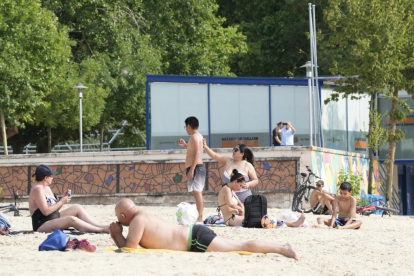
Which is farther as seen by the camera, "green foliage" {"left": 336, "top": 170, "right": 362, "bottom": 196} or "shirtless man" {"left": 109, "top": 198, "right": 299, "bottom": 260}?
"green foliage" {"left": 336, "top": 170, "right": 362, "bottom": 196}

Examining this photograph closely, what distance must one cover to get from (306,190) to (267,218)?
834 cm

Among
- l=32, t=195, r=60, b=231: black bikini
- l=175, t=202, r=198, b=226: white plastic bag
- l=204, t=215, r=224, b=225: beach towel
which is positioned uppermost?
l=32, t=195, r=60, b=231: black bikini

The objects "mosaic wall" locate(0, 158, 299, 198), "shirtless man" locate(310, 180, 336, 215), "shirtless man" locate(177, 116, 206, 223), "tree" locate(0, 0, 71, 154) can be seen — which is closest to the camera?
"shirtless man" locate(177, 116, 206, 223)

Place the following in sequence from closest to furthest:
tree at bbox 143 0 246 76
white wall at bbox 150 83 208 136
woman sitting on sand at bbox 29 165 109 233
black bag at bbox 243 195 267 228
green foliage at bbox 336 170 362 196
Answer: woman sitting on sand at bbox 29 165 109 233, black bag at bbox 243 195 267 228, green foliage at bbox 336 170 362 196, white wall at bbox 150 83 208 136, tree at bbox 143 0 246 76

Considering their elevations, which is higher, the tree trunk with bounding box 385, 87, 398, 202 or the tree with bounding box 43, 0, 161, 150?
the tree with bounding box 43, 0, 161, 150

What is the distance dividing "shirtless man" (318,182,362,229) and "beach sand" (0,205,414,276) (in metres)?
0.53

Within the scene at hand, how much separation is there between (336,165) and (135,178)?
19.6 feet

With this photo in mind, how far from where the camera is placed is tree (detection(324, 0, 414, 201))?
26672mm

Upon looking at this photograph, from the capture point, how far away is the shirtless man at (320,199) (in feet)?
60.7

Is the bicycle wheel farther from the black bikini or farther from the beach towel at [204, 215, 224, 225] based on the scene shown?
the black bikini

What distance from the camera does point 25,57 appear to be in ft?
94.2

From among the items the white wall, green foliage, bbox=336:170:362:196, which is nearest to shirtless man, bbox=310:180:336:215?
green foliage, bbox=336:170:362:196

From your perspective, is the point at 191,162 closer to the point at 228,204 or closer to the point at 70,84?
the point at 228,204

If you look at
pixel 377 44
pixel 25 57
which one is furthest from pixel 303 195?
pixel 25 57
